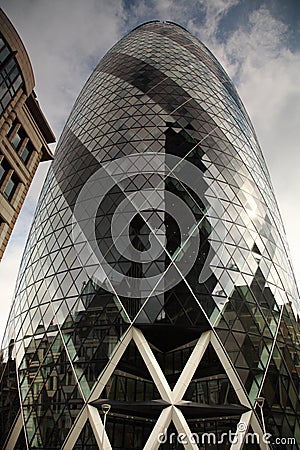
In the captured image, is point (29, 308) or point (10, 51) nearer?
point (10, 51)

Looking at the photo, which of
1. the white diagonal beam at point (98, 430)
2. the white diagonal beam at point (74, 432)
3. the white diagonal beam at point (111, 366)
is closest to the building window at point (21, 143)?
the white diagonal beam at point (111, 366)

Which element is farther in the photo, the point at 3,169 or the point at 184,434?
the point at 184,434

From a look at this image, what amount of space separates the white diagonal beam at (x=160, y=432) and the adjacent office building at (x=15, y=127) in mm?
11283

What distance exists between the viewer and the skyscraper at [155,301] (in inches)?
773

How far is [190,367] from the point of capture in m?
19.8

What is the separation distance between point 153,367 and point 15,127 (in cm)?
1394

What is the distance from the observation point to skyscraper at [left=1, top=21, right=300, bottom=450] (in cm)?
1962

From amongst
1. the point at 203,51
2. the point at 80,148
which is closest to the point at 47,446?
the point at 80,148

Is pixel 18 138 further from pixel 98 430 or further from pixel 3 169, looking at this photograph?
pixel 98 430

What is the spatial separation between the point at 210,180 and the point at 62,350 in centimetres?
1552

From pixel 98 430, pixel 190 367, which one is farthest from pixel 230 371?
pixel 98 430

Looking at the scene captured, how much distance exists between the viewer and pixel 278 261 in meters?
26.5

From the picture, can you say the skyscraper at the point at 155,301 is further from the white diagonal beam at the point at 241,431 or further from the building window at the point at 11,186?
the building window at the point at 11,186

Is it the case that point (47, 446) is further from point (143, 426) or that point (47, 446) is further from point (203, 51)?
point (203, 51)
